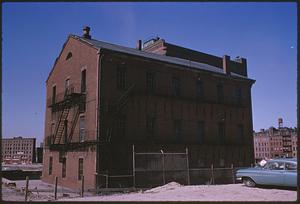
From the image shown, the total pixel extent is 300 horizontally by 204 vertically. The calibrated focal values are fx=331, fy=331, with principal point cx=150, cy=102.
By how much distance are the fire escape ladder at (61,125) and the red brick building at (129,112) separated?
89mm

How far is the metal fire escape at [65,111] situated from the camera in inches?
1046

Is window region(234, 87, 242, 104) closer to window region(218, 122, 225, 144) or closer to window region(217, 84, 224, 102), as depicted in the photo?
window region(217, 84, 224, 102)

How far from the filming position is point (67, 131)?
28469 millimetres

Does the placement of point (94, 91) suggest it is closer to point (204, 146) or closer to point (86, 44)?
point (86, 44)

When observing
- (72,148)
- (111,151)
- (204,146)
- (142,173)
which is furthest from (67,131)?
(204,146)

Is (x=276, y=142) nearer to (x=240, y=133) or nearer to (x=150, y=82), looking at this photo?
(x=240, y=133)

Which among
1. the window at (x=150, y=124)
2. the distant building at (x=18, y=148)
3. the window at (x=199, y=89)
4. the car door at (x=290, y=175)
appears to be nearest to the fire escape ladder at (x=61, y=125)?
the window at (x=150, y=124)

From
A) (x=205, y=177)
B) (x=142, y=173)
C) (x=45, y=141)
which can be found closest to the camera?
(x=142, y=173)

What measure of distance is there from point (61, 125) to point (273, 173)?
1957cm

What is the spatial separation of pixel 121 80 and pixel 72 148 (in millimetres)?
6843

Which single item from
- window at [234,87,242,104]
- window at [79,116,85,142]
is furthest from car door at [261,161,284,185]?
window at [234,87,242,104]

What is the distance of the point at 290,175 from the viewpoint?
14305 mm

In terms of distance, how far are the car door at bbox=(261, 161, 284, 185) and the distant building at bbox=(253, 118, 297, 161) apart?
3928 inches

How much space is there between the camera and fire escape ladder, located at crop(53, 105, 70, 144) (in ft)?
94.0
